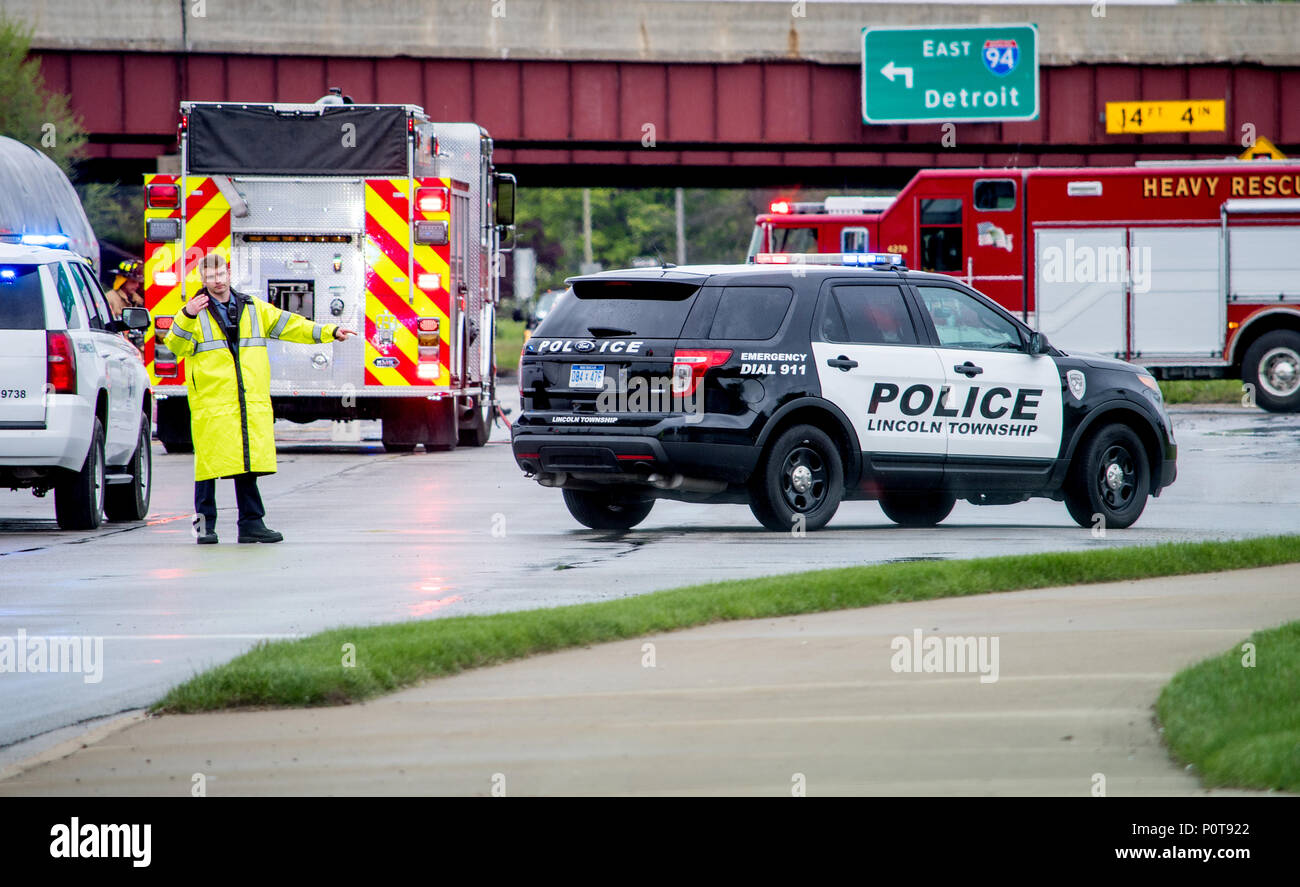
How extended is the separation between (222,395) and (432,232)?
9092mm

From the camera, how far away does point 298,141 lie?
22266mm

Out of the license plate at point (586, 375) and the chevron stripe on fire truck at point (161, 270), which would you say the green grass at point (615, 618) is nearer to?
the license plate at point (586, 375)

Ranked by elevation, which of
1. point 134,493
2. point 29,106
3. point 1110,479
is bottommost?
point 134,493

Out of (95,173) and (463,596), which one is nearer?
(463,596)

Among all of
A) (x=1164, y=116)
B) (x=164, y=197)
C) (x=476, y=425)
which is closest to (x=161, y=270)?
(x=164, y=197)

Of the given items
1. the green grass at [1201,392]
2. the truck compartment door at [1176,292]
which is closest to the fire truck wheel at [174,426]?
the truck compartment door at [1176,292]

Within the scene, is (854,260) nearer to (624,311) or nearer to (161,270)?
(624,311)

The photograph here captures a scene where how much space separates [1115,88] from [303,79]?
678 inches

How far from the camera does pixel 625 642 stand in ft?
28.3

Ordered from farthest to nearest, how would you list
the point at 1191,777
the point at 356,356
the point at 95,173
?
1. the point at 95,173
2. the point at 356,356
3. the point at 1191,777

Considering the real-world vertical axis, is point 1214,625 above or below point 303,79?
below

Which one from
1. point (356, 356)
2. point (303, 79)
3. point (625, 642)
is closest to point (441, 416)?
point (356, 356)
